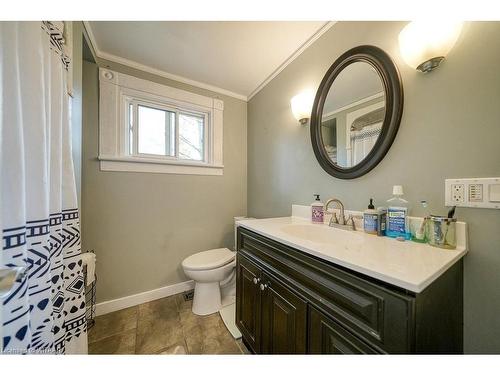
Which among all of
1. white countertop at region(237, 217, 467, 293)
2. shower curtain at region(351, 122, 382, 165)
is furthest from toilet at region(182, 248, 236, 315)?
shower curtain at region(351, 122, 382, 165)

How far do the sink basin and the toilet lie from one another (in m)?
0.68

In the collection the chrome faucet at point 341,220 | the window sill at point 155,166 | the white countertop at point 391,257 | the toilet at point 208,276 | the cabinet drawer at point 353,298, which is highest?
the window sill at point 155,166

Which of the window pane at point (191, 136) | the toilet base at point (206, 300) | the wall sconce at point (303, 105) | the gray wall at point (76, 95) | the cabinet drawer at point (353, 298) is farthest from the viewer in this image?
the window pane at point (191, 136)

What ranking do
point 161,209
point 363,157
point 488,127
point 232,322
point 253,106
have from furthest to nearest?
point 253,106 < point 161,209 < point 232,322 < point 363,157 < point 488,127

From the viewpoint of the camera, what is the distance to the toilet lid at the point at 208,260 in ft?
4.54

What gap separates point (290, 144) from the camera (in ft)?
5.02

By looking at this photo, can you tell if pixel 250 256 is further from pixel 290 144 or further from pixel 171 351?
pixel 290 144

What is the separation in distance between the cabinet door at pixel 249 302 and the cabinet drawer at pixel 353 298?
0.80 ft

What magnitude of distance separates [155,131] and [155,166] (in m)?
0.38

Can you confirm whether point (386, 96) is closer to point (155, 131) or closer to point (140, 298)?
point (155, 131)

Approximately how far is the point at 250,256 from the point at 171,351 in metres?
0.80

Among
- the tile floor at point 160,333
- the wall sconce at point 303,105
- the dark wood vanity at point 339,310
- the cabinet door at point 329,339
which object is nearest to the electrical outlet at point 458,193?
the dark wood vanity at point 339,310

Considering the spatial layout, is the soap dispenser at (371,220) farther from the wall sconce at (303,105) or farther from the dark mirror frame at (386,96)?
the wall sconce at (303,105)
